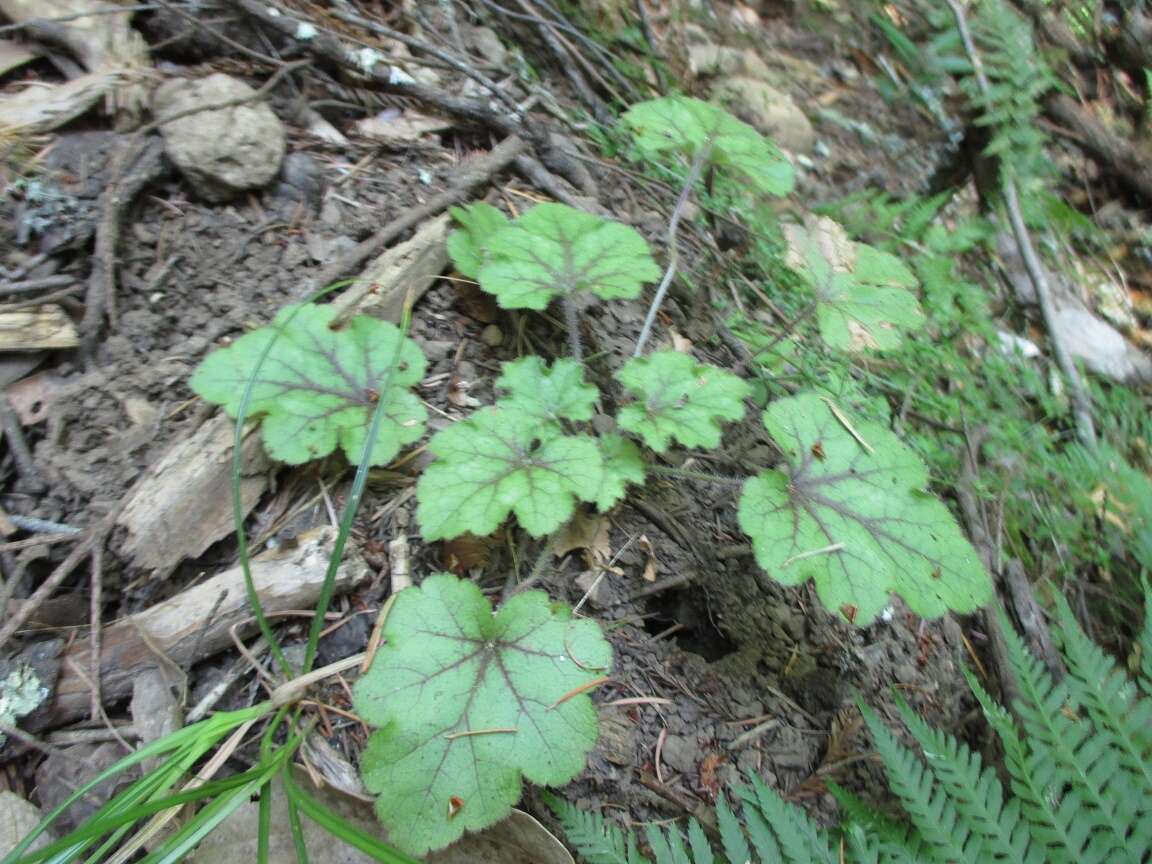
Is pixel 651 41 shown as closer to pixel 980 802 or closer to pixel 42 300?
pixel 42 300

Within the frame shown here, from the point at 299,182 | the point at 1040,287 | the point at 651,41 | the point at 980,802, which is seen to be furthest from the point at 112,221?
the point at 1040,287

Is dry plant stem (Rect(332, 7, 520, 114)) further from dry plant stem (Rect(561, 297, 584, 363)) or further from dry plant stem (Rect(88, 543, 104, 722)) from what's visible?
dry plant stem (Rect(88, 543, 104, 722))

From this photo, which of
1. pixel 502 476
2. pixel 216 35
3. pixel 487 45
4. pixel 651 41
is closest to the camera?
pixel 502 476

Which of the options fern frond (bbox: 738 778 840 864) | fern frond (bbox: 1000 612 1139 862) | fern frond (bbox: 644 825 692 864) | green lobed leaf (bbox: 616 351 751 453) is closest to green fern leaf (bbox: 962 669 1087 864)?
fern frond (bbox: 1000 612 1139 862)

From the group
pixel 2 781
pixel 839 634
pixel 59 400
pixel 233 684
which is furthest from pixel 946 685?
pixel 59 400

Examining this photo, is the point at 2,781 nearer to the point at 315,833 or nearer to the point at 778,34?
the point at 315,833

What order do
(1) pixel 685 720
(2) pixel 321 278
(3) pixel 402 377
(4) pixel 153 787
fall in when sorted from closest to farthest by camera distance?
(4) pixel 153 787 < (1) pixel 685 720 < (3) pixel 402 377 < (2) pixel 321 278
